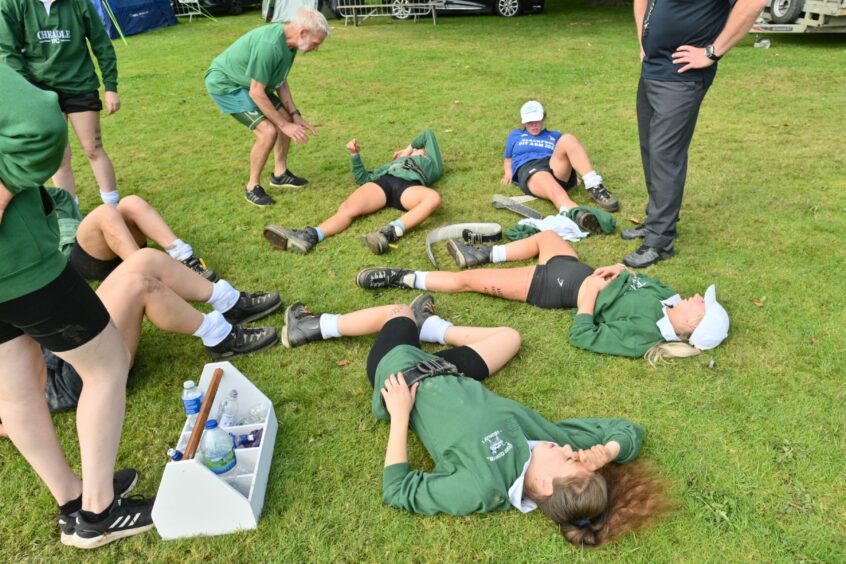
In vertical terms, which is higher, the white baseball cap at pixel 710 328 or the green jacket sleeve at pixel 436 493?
the white baseball cap at pixel 710 328

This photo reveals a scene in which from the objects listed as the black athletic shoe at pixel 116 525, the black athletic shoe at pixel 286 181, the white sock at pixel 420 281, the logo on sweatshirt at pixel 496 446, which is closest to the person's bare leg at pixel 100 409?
the black athletic shoe at pixel 116 525

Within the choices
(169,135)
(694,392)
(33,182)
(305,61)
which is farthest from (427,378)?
(305,61)

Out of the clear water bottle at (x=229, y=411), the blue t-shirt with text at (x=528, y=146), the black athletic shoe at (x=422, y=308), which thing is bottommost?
the clear water bottle at (x=229, y=411)

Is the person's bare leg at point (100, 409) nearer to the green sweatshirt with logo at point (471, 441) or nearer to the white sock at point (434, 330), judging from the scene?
the green sweatshirt with logo at point (471, 441)

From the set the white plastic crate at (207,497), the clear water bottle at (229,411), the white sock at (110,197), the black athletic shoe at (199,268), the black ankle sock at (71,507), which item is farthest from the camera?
the white sock at (110,197)

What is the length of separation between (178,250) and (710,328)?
341 cm

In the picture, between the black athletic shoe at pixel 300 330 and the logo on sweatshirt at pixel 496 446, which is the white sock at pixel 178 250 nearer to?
the black athletic shoe at pixel 300 330

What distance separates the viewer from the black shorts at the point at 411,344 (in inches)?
120

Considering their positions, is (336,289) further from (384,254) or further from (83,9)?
(83,9)

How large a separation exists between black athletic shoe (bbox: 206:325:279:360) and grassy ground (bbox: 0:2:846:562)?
120 mm

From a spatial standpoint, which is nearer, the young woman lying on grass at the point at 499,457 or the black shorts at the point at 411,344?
the young woman lying on grass at the point at 499,457

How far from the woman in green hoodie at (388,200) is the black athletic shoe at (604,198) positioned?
144 centimetres

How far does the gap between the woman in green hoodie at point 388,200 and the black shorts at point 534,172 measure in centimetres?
82

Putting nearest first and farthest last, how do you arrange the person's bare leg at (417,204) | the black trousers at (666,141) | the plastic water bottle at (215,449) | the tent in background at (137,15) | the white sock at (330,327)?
the plastic water bottle at (215,449), the white sock at (330,327), the black trousers at (666,141), the person's bare leg at (417,204), the tent in background at (137,15)
